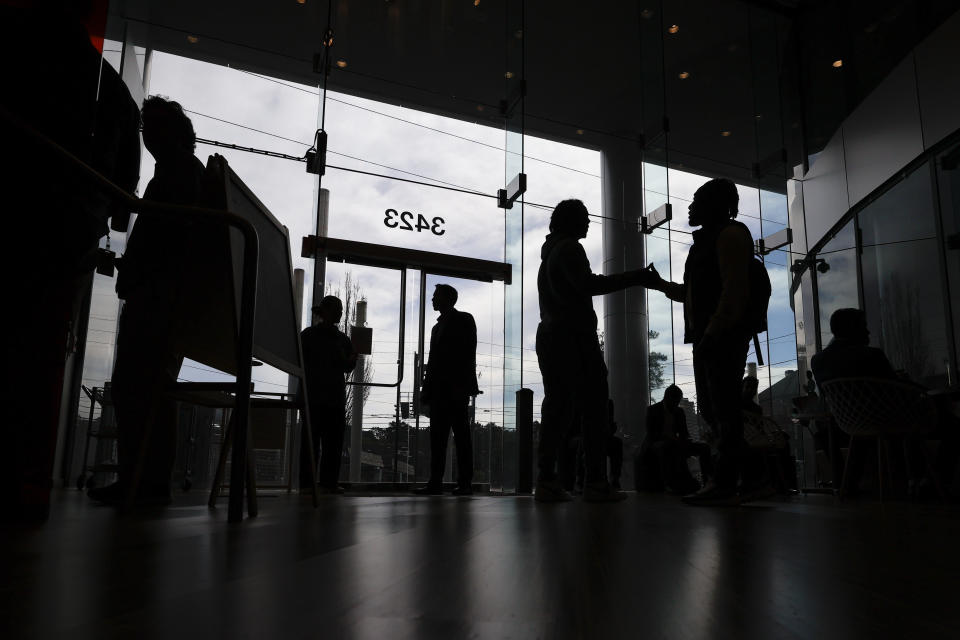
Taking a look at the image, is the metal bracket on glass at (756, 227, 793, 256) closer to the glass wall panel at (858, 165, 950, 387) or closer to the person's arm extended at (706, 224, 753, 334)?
the glass wall panel at (858, 165, 950, 387)

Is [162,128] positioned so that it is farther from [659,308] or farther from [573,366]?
[659,308]

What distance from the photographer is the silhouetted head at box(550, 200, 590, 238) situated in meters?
3.77

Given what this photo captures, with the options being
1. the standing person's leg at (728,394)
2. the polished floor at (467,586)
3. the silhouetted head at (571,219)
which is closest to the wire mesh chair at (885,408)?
the standing person's leg at (728,394)

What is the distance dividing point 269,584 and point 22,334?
1.36m

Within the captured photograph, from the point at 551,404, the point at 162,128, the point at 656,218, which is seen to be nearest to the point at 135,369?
the point at 162,128

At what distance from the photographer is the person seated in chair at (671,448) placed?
608 cm

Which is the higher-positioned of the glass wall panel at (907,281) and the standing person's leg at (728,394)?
the glass wall panel at (907,281)

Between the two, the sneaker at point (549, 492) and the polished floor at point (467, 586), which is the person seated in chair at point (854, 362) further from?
the polished floor at point (467, 586)

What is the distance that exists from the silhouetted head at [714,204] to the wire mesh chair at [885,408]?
1.41m

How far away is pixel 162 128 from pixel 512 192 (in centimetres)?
547

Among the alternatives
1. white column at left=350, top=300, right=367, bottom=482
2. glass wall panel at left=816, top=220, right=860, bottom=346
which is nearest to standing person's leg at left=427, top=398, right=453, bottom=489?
white column at left=350, top=300, right=367, bottom=482

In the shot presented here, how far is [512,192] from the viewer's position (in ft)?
26.6

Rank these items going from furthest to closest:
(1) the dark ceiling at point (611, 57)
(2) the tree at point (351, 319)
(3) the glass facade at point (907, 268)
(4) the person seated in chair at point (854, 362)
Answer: (1) the dark ceiling at point (611, 57) < (2) the tree at point (351, 319) < (3) the glass facade at point (907, 268) < (4) the person seated in chair at point (854, 362)

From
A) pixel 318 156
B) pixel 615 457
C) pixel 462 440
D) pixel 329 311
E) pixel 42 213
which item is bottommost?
pixel 615 457
